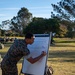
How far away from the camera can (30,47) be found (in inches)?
302

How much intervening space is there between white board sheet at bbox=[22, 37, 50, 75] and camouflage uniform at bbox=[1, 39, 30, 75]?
0.44 metres

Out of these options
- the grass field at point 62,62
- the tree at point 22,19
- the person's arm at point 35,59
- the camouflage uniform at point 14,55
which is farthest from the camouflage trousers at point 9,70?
the tree at point 22,19

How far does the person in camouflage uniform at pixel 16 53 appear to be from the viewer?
275 inches

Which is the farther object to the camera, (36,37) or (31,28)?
(31,28)

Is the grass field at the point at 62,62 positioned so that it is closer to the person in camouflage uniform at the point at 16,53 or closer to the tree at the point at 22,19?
the person in camouflage uniform at the point at 16,53

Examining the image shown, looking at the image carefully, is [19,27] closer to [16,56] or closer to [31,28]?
[31,28]

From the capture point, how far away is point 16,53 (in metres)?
7.06

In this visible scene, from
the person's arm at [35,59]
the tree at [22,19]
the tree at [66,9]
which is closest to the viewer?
the person's arm at [35,59]

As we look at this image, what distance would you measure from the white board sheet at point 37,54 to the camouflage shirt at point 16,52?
19.1 inches

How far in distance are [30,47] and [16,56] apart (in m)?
0.67

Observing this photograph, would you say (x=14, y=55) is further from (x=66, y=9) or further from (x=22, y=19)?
(x=22, y=19)

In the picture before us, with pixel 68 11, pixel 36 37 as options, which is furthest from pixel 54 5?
pixel 36 37

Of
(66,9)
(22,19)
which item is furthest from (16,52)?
(22,19)

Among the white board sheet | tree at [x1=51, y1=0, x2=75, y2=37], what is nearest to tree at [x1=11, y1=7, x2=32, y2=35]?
tree at [x1=51, y1=0, x2=75, y2=37]
